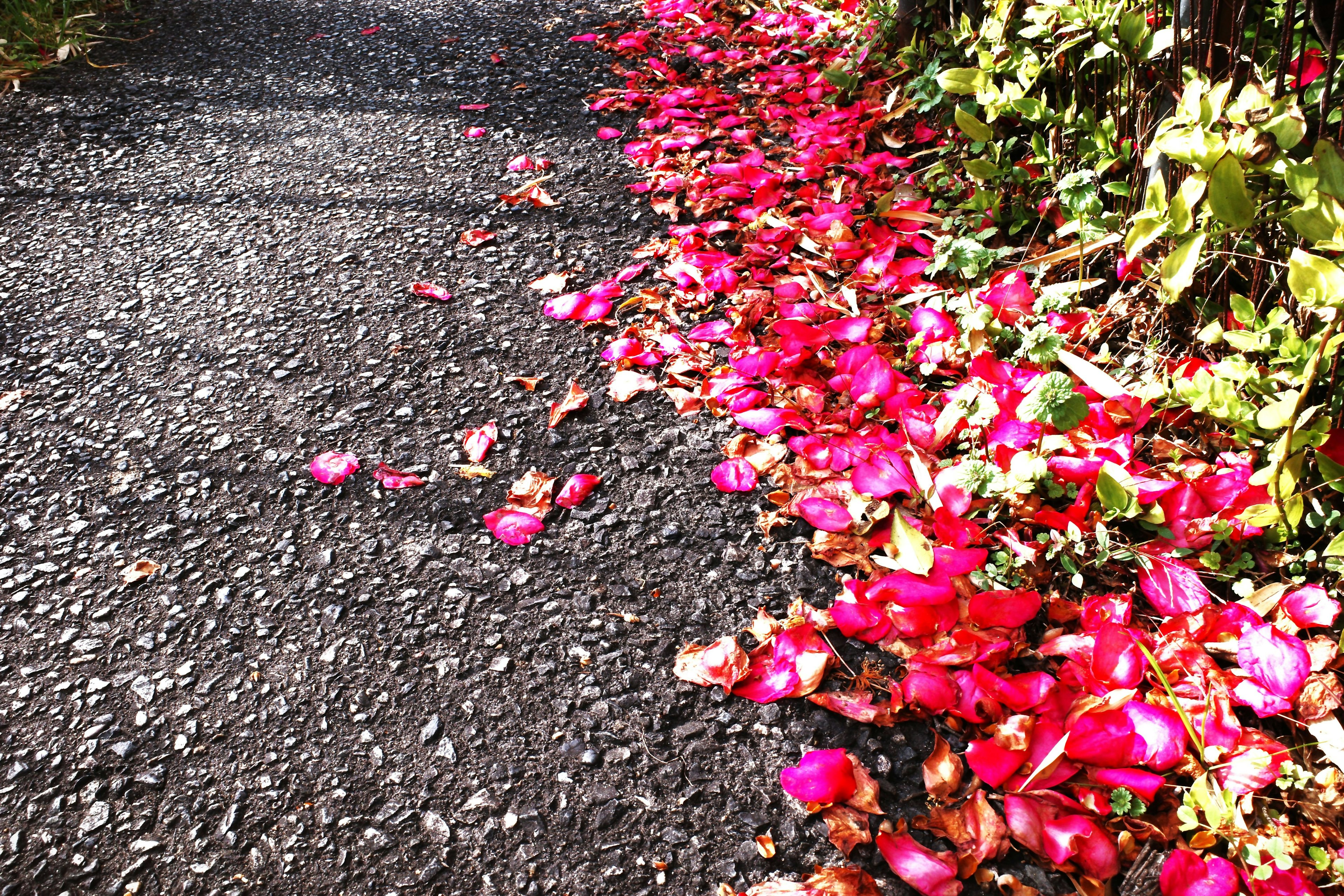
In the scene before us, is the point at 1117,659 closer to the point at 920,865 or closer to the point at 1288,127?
the point at 920,865

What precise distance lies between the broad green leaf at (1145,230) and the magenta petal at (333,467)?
164cm

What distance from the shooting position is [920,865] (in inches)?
47.4

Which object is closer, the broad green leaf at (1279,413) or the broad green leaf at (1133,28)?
the broad green leaf at (1279,413)

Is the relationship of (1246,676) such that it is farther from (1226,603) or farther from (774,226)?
(774,226)

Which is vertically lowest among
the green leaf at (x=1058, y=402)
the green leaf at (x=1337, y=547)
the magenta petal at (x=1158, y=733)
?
the magenta petal at (x=1158, y=733)

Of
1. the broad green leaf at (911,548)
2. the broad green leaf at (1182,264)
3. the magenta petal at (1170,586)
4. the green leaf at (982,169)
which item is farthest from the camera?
the green leaf at (982,169)

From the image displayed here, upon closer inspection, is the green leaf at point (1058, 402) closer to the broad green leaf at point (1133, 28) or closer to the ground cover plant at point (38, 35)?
the broad green leaf at point (1133, 28)

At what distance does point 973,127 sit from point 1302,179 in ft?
3.08

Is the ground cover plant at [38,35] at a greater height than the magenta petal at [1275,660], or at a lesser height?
greater

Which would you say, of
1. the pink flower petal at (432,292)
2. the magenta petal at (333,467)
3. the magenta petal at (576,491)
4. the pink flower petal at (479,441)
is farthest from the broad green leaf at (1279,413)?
the pink flower petal at (432,292)

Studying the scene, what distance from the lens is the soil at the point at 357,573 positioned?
52.0 inches

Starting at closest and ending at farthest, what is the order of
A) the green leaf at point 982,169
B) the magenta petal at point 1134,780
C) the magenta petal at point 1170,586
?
the magenta petal at point 1134,780 < the magenta petal at point 1170,586 < the green leaf at point 982,169

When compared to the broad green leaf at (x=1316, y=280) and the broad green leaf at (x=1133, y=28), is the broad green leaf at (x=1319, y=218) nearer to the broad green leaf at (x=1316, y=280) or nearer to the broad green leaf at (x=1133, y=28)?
the broad green leaf at (x=1316, y=280)

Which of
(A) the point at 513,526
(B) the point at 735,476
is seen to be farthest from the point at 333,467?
(B) the point at 735,476
